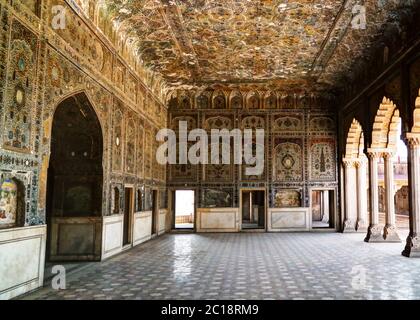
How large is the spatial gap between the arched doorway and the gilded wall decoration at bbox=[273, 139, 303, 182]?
31.9 feet

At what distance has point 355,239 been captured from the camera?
14.0m

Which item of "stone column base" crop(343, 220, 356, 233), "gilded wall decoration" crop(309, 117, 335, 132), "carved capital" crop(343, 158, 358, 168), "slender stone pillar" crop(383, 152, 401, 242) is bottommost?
"stone column base" crop(343, 220, 356, 233)

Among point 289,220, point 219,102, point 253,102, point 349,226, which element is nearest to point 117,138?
point 219,102

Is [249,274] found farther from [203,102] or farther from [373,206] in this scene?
[203,102]

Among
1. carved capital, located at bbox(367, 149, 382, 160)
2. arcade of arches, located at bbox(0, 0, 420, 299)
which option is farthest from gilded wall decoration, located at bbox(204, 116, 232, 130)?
carved capital, located at bbox(367, 149, 382, 160)

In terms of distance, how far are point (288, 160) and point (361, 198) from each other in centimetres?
346

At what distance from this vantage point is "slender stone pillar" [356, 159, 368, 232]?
1597 centimetres

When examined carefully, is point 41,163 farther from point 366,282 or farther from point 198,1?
point 366,282

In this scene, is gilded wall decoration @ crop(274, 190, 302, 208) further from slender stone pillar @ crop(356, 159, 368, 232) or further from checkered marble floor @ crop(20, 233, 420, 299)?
checkered marble floor @ crop(20, 233, 420, 299)

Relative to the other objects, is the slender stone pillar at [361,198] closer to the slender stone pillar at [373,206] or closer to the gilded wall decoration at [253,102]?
the slender stone pillar at [373,206]

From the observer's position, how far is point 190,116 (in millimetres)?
17547

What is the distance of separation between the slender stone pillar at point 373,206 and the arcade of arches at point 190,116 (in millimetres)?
43

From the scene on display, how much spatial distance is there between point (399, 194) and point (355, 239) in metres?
14.6
